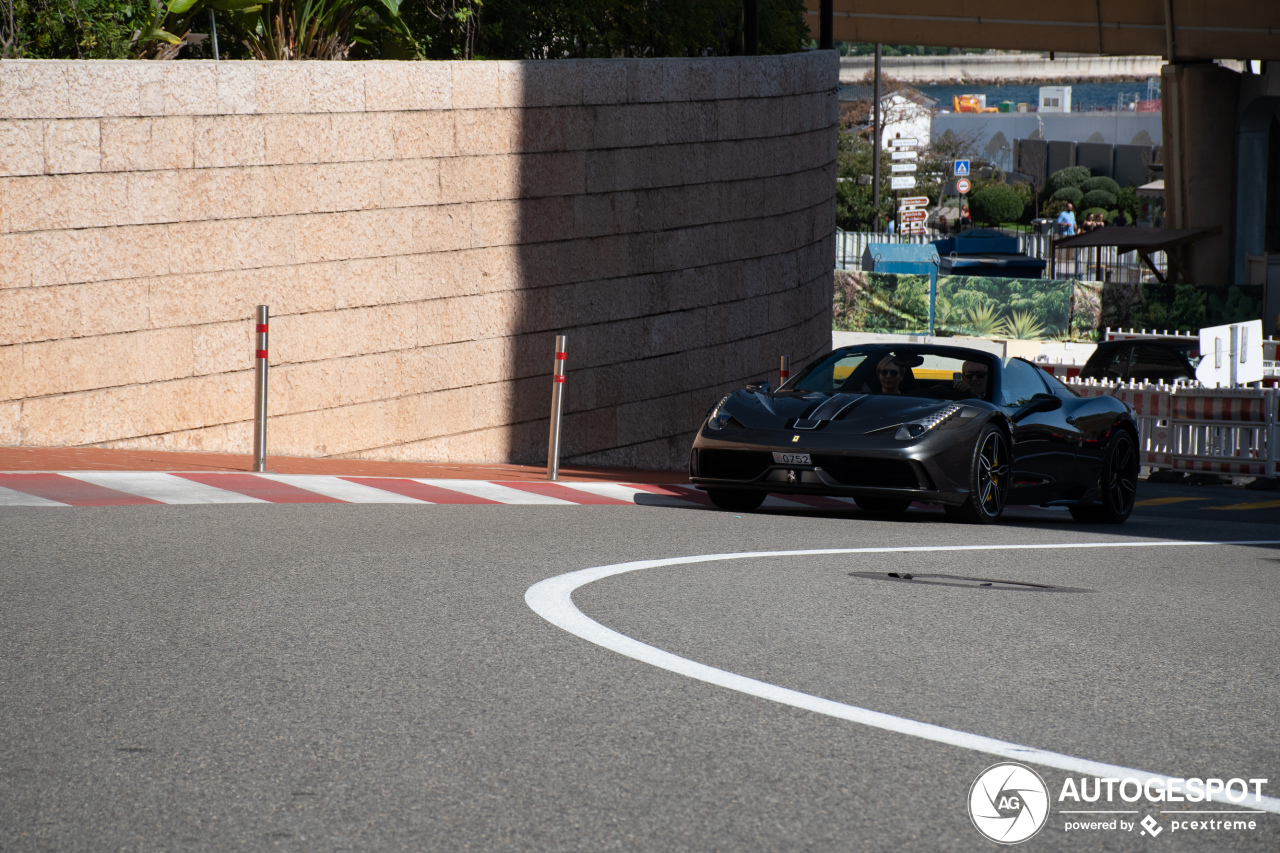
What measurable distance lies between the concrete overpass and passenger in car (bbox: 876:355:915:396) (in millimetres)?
28544

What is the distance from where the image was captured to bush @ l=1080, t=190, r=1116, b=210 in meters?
77.0

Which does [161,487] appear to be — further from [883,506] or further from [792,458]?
[883,506]

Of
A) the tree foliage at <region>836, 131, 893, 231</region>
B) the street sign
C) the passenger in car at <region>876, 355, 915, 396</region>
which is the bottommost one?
the passenger in car at <region>876, 355, 915, 396</region>

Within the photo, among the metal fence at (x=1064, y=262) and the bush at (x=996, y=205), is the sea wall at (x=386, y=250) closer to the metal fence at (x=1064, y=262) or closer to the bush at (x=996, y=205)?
the metal fence at (x=1064, y=262)

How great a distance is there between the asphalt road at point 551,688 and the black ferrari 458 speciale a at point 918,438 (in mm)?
1711

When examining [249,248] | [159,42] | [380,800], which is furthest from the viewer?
[159,42]

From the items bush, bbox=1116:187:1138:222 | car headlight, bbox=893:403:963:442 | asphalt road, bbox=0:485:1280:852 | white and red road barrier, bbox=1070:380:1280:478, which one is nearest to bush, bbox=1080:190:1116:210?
bush, bbox=1116:187:1138:222

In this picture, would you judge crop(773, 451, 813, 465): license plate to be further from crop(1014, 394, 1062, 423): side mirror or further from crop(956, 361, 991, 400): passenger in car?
crop(1014, 394, 1062, 423): side mirror

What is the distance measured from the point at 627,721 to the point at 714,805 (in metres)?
0.66

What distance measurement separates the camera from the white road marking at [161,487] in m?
8.34

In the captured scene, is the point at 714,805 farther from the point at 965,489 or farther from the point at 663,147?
the point at 663,147

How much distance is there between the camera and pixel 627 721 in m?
4.00

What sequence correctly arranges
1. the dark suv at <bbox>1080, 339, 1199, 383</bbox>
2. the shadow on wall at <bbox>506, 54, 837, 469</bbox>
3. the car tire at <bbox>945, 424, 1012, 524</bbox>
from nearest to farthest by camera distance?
the car tire at <bbox>945, 424, 1012, 524</bbox>, the shadow on wall at <bbox>506, 54, 837, 469</bbox>, the dark suv at <bbox>1080, 339, 1199, 383</bbox>

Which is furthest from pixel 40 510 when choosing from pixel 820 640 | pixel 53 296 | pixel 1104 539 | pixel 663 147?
pixel 663 147
